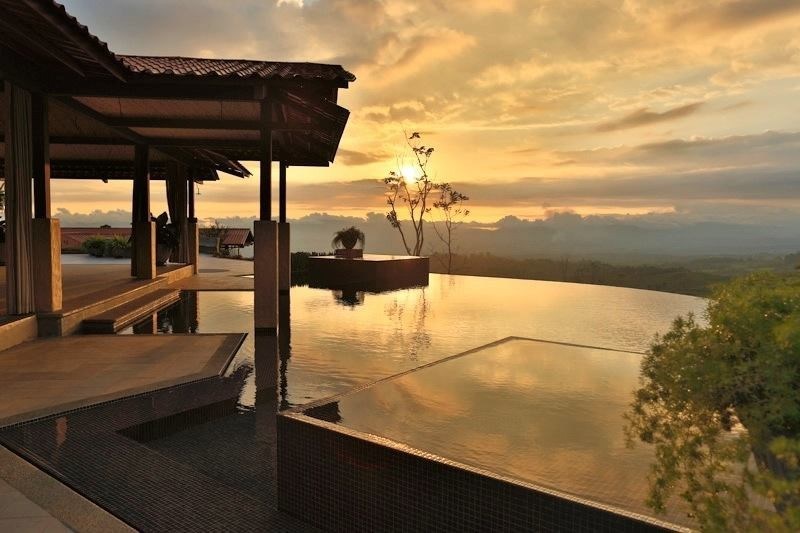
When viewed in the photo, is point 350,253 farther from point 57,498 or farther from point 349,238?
point 57,498

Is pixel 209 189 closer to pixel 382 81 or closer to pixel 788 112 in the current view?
pixel 382 81

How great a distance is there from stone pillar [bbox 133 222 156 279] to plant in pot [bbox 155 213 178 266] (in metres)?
3.23

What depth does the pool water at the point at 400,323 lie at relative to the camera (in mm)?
6594

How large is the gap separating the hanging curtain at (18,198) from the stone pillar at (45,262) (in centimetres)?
8

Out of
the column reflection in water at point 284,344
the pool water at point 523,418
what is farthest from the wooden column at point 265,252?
the pool water at point 523,418

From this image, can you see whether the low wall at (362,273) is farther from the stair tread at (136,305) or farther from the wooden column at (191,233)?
the stair tread at (136,305)

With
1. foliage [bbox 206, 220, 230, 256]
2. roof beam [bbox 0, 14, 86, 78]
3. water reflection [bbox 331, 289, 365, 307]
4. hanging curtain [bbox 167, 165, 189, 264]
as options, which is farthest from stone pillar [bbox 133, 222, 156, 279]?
foliage [bbox 206, 220, 230, 256]

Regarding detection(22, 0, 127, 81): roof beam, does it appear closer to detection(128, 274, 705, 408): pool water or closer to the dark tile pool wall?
detection(128, 274, 705, 408): pool water

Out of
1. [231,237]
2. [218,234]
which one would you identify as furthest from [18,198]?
[231,237]

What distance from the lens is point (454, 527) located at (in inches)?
108

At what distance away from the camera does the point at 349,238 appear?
2008 centimetres

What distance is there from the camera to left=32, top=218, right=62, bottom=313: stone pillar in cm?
776

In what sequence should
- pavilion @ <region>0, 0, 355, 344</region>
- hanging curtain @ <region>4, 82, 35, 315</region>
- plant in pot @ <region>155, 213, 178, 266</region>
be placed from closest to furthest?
pavilion @ <region>0, 0, 355, 344</region> → hanging curtain @ <region>4, 82, 35, 315</region> → plant in pot @ <region>155, 213, 178, 266</region>

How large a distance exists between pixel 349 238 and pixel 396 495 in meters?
17.4
